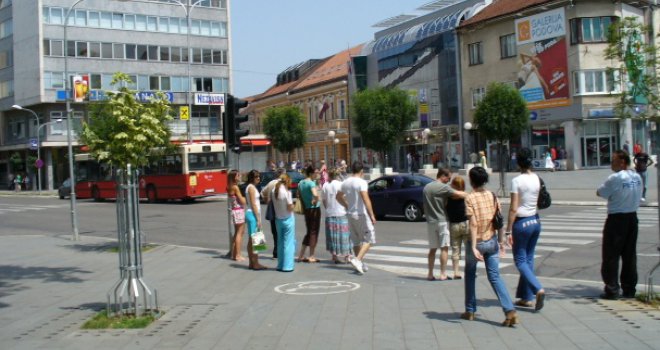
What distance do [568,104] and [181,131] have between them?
32.9m

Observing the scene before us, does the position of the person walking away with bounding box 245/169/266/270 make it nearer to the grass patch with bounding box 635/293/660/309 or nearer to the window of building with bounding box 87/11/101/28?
the grass patch with bounding box 635/293/660/309

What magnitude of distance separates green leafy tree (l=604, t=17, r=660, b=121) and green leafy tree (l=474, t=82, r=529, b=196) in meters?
22.6

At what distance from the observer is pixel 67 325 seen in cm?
808

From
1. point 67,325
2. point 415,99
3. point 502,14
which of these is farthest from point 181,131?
point 67,325

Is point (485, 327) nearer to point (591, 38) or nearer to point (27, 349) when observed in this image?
point (27, 349)

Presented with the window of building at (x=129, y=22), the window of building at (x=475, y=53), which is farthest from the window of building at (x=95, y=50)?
the window of building at (x=475, y=53)

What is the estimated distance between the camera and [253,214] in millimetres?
12266

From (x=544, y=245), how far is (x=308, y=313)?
7293 millimetres

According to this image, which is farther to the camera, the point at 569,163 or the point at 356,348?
the point at 569,163

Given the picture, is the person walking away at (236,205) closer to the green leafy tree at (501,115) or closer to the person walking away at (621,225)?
the person walking away at (621,225)

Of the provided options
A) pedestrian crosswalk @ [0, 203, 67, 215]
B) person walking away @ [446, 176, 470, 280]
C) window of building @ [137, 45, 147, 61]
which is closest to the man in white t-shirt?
person walking away @ [446, 176, 470, 280]

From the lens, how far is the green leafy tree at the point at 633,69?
8078mm

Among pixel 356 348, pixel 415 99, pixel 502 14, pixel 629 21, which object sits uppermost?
pixel 502 14

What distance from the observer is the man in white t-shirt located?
11.1m
